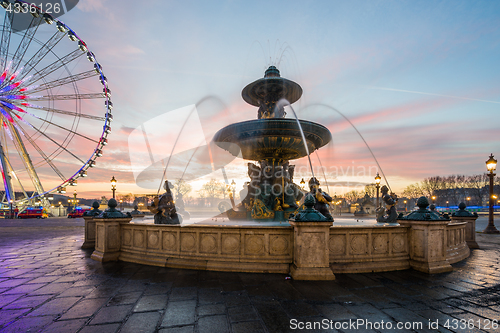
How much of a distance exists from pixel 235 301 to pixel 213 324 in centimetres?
75

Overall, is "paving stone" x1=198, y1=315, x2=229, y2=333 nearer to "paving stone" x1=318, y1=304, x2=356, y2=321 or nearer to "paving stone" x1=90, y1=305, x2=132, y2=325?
"paving stone" x1=90, y1=305, x2=132, y2=325

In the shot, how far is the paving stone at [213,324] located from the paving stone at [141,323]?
1.94 feet

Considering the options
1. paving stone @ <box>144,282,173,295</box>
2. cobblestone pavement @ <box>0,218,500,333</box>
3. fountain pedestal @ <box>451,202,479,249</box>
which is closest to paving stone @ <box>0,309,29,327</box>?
cobblestone pavement @ <box>0,218,500,333</box>

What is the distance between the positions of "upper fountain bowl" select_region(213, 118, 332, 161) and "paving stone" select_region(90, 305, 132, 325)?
723 centimetres

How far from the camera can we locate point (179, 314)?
3449mm

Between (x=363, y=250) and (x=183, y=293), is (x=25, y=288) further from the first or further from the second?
(x=363, y=250)

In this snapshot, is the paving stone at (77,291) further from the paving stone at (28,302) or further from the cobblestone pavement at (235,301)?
the paving stone at (28,302)

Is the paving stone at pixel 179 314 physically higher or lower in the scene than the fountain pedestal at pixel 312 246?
lower

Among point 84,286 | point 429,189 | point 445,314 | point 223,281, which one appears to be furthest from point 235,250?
point 429,189

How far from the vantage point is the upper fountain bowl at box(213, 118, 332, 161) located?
9516mm

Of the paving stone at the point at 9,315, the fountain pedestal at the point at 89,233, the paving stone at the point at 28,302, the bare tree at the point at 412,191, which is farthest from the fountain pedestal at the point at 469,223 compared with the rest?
the bare tree at the point at 412,191

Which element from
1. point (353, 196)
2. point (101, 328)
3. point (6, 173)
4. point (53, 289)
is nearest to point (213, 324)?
point (101, 328)

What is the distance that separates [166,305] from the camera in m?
3.75

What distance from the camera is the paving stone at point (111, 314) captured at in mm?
3283
